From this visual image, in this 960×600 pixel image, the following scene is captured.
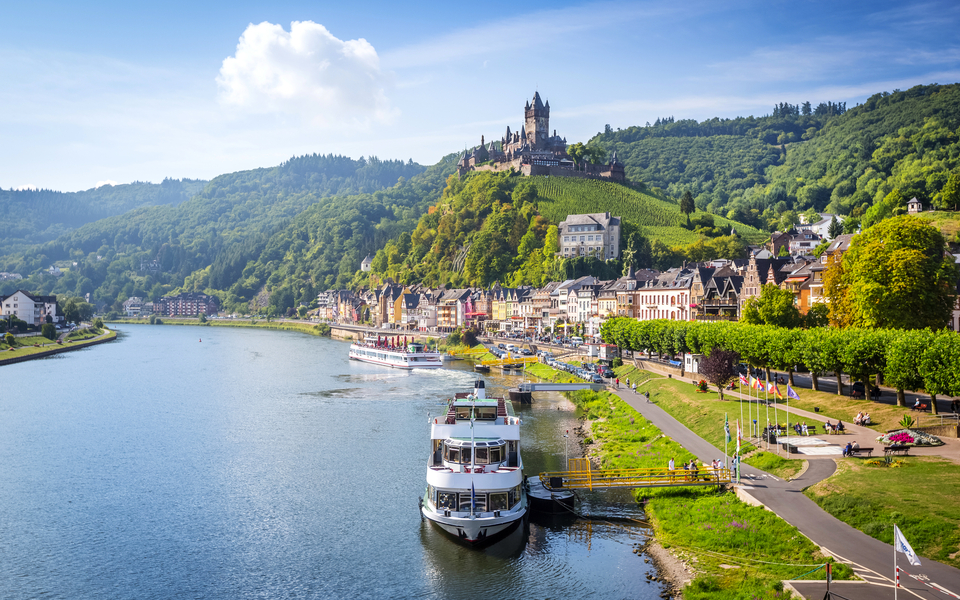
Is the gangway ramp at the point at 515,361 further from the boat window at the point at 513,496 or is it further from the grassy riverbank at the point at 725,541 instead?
the boat window at the point at 513,496

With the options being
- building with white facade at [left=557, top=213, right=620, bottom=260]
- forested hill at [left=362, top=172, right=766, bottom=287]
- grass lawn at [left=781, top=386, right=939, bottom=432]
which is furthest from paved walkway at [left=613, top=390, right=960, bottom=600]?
building with white facade at [left=557, top=213, right=620, bottom=260]

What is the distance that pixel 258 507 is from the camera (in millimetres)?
36500

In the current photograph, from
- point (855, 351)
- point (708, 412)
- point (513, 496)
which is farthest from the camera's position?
point (708, 412)

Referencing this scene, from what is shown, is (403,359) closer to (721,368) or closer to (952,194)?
(721,368)

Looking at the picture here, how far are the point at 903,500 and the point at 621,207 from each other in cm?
14774

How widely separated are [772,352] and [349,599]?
1396 inches

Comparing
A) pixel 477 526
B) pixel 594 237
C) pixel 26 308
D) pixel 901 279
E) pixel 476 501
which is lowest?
pixel 477 526

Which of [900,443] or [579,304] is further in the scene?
[579,304]

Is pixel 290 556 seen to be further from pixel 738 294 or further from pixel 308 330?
pixel 308 330

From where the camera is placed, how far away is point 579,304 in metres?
115

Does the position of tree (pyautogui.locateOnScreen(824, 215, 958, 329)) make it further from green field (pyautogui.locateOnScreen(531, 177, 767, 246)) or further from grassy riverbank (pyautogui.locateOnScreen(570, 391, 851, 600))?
green field (pyautogui.locateOnScreen(531, 177, 767, 246))

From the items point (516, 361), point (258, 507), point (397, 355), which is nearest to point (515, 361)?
point (516, 361)

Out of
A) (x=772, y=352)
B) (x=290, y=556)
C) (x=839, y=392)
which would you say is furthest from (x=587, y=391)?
(x=290, y=556)

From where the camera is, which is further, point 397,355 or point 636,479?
point 397,355
